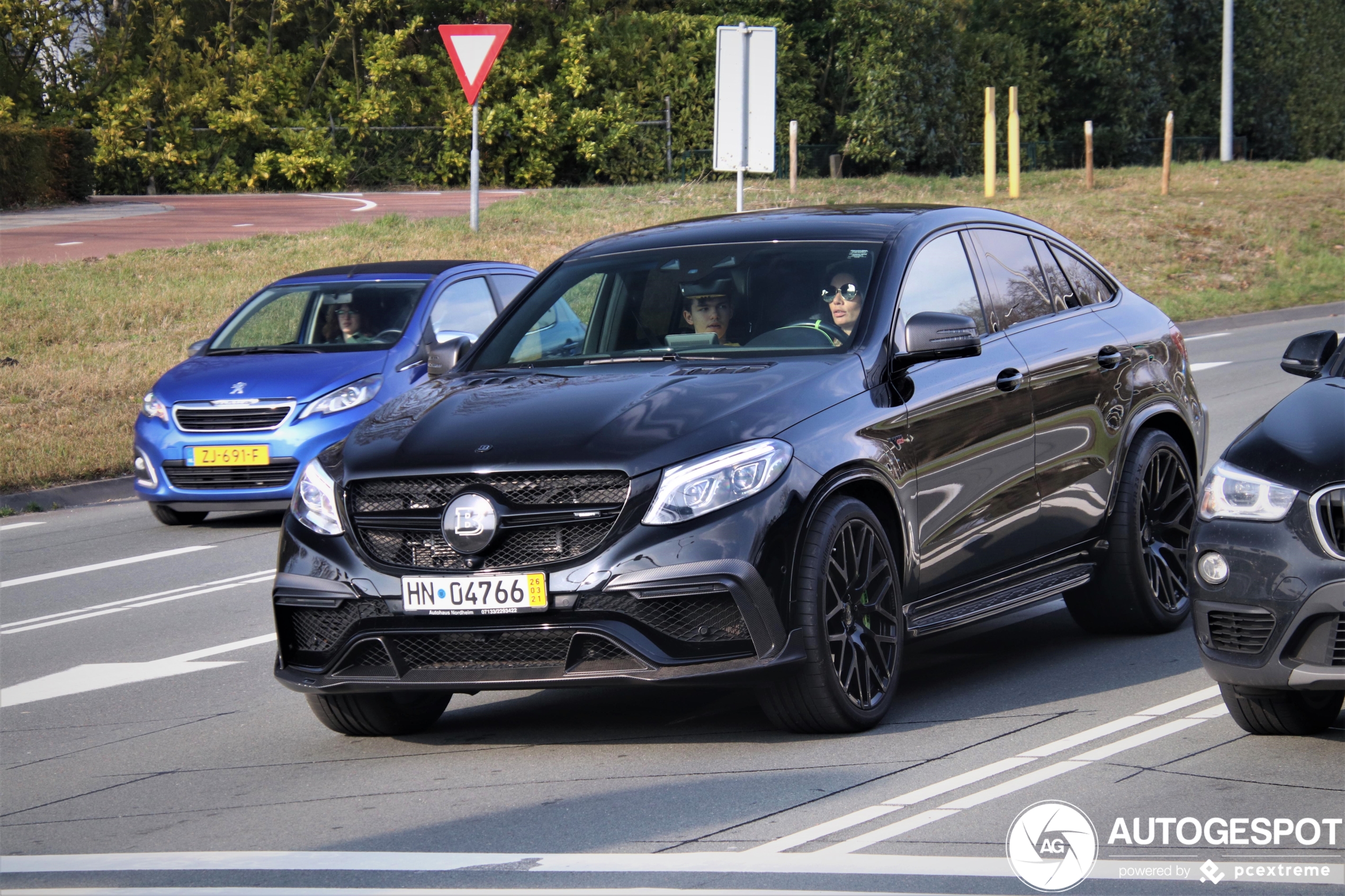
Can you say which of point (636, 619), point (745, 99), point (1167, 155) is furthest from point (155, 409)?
point (1167, 155)

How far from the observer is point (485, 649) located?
5539mm

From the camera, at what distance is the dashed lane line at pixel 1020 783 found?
4695 mm

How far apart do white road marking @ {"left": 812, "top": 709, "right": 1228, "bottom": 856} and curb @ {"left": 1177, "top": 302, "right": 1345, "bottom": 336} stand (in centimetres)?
1885

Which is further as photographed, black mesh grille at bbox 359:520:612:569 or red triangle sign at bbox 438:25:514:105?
red triangle sign at bbox 438:25:514:105

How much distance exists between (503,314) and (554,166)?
44.1m

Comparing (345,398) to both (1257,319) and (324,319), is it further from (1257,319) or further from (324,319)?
(1257,319)

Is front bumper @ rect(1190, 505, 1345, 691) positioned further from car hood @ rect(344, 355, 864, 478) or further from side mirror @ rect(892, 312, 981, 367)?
car hood @ rect(344, 355, 864, 478)

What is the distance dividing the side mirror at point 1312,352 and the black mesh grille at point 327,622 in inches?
132

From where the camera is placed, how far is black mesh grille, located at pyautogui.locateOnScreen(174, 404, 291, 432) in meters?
11.9

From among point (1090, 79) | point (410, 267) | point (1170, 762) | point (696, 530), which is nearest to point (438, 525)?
point (696, 530)

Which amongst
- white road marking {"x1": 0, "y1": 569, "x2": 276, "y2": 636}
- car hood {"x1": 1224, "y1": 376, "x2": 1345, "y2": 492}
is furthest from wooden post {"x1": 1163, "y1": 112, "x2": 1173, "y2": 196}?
car hood {"x1": 1224, "y1": 376, "x2": 1345, "y2": 492}

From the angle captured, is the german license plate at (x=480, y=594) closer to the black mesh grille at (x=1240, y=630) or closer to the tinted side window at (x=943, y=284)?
the tinted side window at (x=943, y=284)

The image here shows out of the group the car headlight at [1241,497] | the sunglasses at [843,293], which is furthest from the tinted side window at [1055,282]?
the car headlight at [1241,497]

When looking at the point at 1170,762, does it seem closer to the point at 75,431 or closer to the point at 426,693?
the point at 426,693
